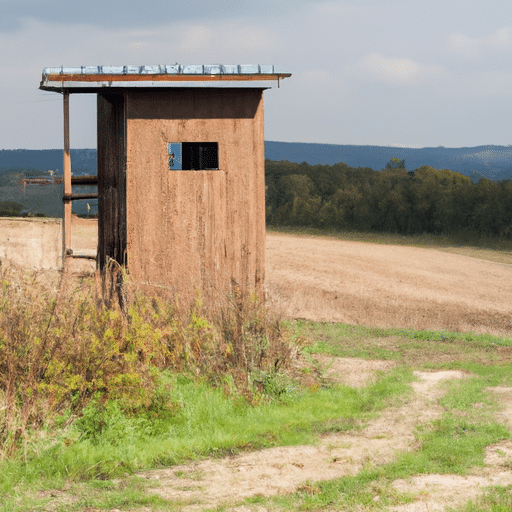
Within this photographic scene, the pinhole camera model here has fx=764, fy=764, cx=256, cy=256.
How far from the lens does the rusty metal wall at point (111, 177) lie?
11.8m

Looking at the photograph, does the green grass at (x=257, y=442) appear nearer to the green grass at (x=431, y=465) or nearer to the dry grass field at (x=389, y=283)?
the green grass at (x=431, y=465)

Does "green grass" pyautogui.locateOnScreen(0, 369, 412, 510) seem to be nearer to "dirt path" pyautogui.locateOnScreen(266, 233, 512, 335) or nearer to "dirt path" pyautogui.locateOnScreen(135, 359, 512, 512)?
"dirt path" pyautogui.locateOnScreen(135, 359, 512, 512)

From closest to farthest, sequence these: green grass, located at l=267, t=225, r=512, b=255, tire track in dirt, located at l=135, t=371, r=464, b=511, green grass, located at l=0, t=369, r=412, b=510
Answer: tire track in dirt, located at l=135, t=371, r=464, b=511 < green grass, located at l=0, t=369, r=412, b=510 < green grass, located at l=267, t=225, r=512, b=255

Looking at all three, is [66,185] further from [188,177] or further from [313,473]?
[313,473]

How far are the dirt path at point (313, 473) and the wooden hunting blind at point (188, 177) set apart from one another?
414 cm

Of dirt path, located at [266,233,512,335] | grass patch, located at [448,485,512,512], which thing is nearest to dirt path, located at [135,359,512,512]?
grass patch, located at [448,485,512,512]

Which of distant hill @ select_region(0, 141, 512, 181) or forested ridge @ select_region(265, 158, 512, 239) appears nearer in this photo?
forested ridge @ select_region(265, 158, 512, 239)

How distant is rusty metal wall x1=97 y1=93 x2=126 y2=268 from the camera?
1182 cm

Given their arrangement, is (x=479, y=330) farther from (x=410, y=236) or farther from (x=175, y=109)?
(x=410, y=236)

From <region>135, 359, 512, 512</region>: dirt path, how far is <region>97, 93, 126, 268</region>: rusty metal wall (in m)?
5.13

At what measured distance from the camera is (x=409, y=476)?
263 inches

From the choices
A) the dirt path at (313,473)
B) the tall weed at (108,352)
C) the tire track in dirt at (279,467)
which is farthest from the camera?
the tall weed at (108,352)

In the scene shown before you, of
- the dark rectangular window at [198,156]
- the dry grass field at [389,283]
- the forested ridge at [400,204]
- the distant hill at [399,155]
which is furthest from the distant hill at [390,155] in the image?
the dark rectangular window at [198,156]

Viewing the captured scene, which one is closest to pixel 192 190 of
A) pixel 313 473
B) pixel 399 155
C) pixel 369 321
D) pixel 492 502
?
pixel 313 473
